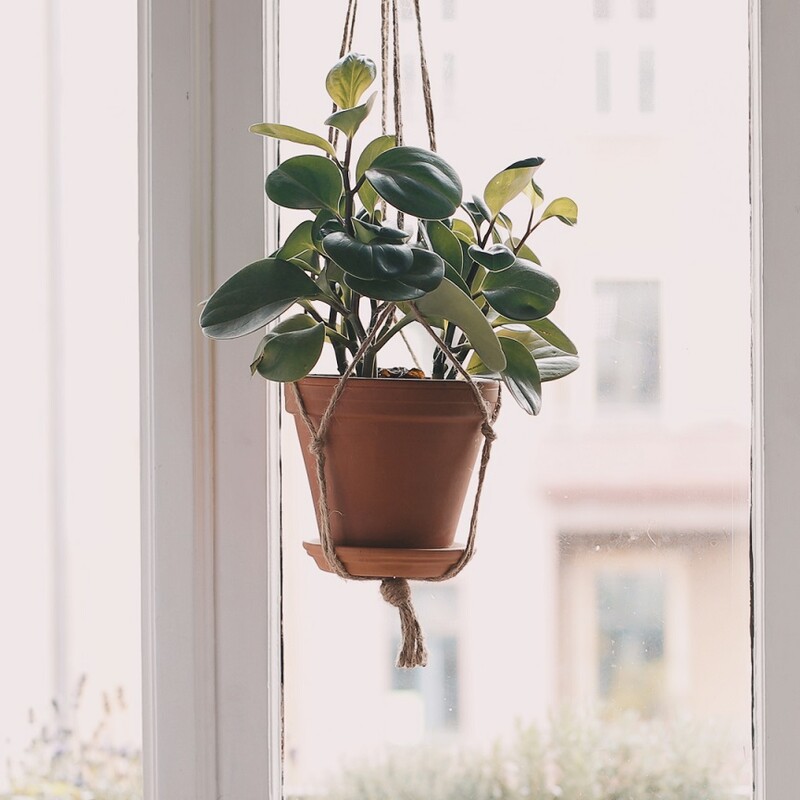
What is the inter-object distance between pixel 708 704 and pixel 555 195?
0.73m

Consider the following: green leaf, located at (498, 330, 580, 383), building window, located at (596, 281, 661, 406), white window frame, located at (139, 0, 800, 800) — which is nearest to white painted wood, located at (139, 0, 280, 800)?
white window frame, located at (139, 0, 800, 800)

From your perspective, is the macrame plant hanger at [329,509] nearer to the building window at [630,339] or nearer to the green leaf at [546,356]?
the green leaf at [546,356]

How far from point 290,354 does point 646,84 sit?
0.67 m

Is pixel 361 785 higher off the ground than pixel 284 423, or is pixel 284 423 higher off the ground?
pixel 284 423

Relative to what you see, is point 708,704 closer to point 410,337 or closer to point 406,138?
point 410,337

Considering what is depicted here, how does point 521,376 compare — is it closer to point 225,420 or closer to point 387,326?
point 387,326

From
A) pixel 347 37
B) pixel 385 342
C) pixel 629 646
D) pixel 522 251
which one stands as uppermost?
pixel 347 37

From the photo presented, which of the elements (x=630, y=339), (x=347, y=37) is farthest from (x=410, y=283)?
(x=630, y=339)

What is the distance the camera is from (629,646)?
1.10m

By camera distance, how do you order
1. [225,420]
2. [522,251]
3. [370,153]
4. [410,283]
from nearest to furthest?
[410,283] < [370,153] < [522,251] < [225,420]

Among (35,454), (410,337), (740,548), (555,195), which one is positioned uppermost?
(555,195)

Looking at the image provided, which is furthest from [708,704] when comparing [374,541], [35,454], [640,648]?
[35,454]

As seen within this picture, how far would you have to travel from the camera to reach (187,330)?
1031 mm

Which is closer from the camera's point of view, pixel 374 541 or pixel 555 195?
pixel 374 541
